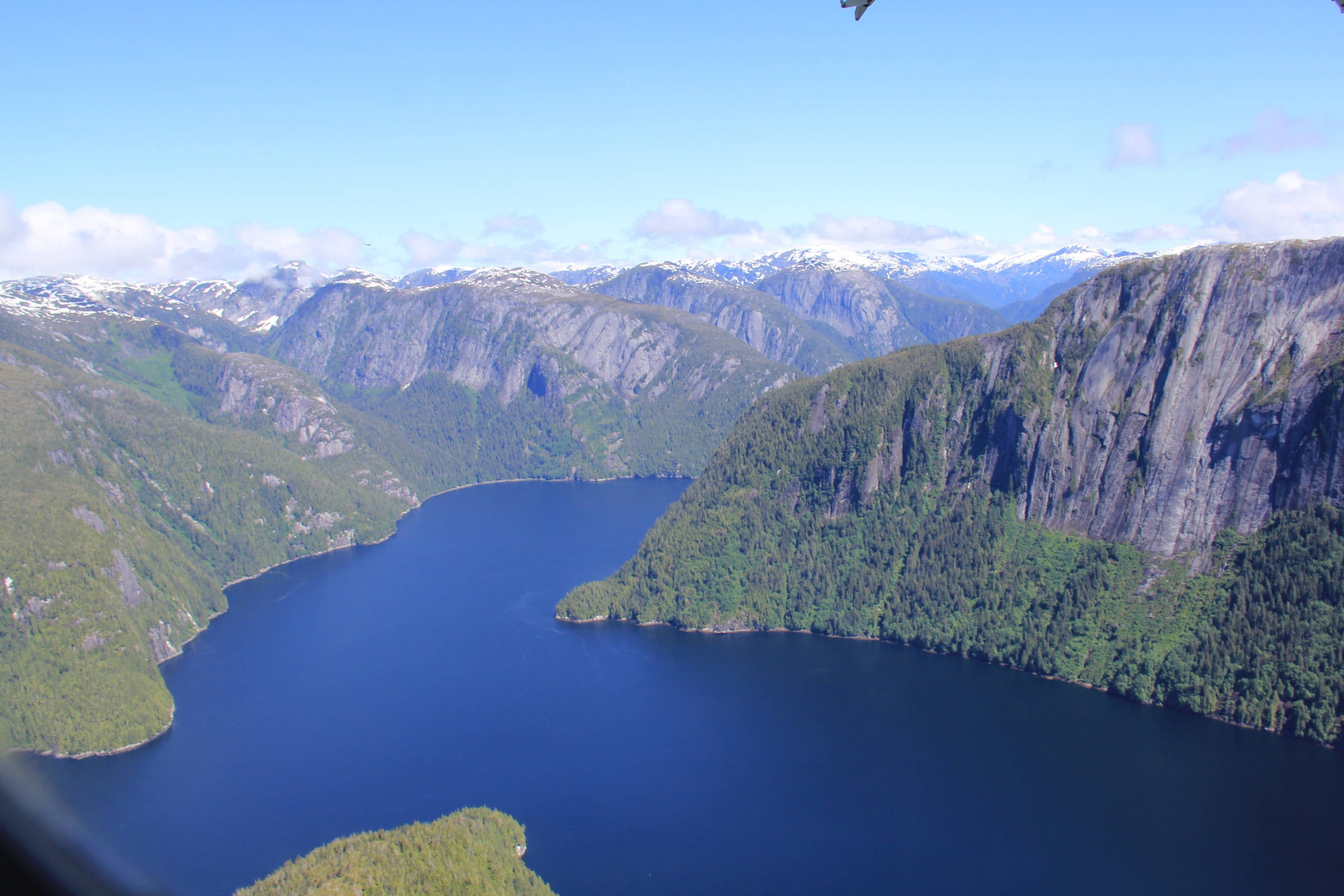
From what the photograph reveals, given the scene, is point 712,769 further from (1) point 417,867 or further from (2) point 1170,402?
(2) point 1170,402

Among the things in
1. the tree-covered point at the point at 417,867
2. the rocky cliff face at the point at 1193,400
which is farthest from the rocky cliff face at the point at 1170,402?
the tree-covered point at the point at 417,867

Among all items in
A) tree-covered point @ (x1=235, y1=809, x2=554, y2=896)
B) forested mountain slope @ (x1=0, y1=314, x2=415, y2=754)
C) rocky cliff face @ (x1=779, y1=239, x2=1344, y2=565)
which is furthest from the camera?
forested mountain slope @ (x1=0, y1=314, x2=415, y2=754)

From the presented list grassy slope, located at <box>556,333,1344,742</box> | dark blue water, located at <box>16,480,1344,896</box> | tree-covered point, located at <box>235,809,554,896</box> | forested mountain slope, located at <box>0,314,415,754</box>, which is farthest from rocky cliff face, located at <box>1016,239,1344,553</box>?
forested mountain slope, located at <box>0,314,415,754</box>

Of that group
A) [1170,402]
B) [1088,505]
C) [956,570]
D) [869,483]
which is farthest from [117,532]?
[1170,402]

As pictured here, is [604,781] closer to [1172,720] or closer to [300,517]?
[1172,720]

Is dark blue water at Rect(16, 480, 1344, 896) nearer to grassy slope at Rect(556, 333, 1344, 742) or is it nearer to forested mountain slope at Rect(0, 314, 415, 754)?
grassy slope at Rect(556, 333, 1344, 742)

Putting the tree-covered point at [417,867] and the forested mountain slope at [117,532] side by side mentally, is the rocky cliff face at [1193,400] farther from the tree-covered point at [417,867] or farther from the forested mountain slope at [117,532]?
the forested mountain slope at [117,532]

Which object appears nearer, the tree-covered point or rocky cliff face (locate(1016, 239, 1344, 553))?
the tree-covered point
